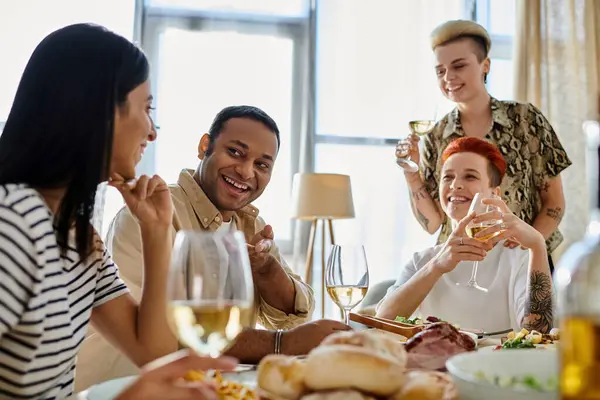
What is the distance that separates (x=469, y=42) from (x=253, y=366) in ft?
7.29

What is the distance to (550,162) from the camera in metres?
2.90

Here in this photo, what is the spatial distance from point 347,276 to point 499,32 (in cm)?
370

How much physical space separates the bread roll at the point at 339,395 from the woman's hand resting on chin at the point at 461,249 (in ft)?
4.40

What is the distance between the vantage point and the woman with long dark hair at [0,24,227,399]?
3.11 ft

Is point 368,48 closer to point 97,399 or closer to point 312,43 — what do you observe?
point 312,43

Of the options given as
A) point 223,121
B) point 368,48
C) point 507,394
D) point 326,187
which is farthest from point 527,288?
point 368,48

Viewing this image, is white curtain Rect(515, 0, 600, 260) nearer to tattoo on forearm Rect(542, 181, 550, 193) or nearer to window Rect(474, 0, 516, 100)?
window Rect(474, 0, 516, 100)

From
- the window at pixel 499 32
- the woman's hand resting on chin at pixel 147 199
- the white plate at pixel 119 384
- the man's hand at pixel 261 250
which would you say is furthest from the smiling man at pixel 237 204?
the window at pixel 499 32

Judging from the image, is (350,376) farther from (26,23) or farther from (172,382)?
(26,23)

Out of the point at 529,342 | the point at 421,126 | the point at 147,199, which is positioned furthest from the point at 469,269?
the point at 147,199

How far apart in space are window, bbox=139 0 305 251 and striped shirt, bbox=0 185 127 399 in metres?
3.10

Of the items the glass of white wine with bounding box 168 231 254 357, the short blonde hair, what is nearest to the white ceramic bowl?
the glass of white wine with bounding box 168 231 254 357

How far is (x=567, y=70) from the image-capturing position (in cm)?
463

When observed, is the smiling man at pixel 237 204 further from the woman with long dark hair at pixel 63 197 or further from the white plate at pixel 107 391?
the white plate at pixel 107 391
